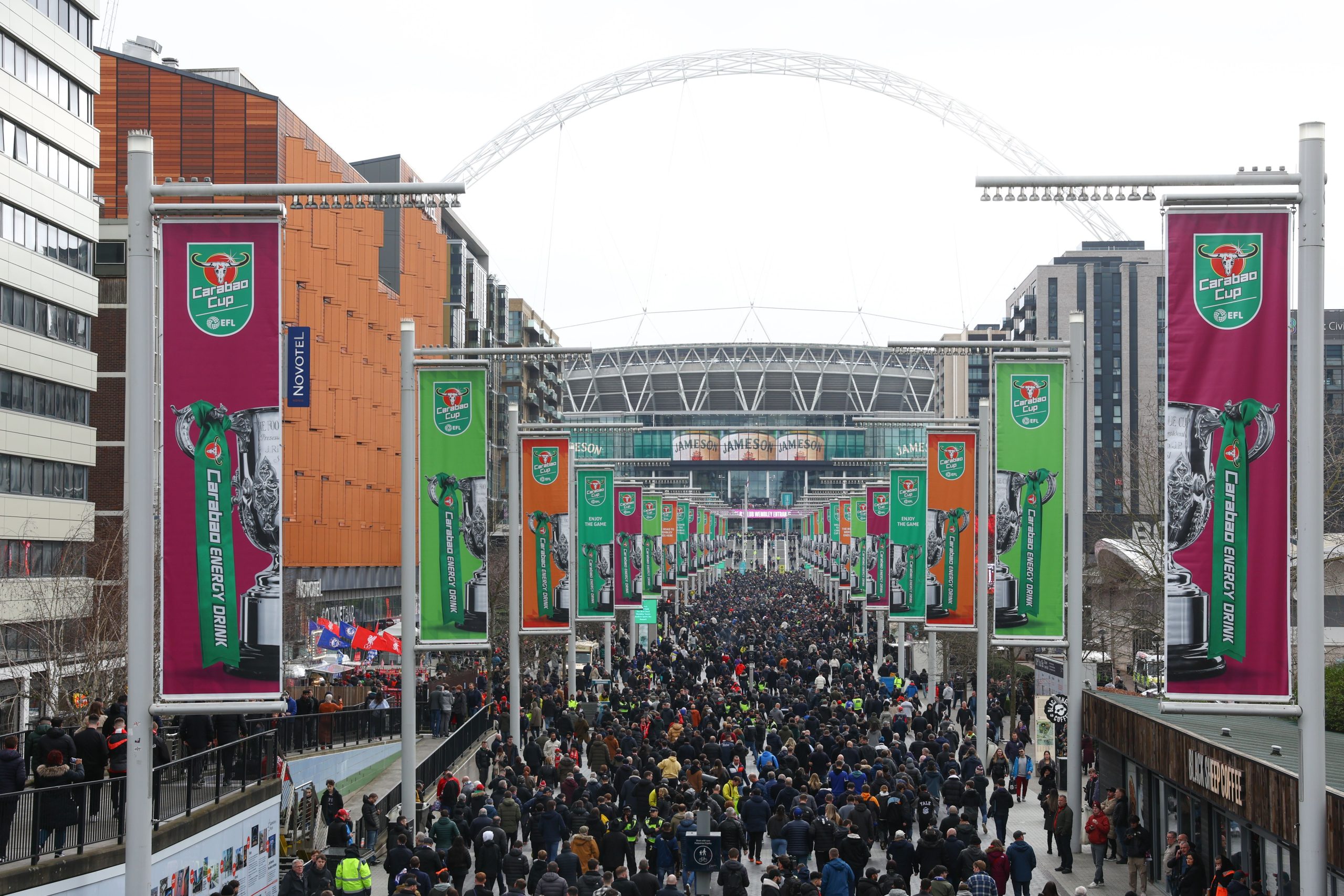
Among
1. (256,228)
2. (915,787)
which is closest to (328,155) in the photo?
(915,787)

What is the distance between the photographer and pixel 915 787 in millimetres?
26406

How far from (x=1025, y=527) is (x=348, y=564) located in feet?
190

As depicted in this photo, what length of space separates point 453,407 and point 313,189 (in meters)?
11.2

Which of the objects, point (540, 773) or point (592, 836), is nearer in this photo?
point (592, 836)

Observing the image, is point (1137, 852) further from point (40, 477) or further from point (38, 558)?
point (40, 477)

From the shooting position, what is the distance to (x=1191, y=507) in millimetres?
13195

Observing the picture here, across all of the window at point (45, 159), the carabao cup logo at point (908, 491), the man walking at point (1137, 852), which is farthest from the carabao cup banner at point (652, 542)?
the man walking at point (1137, 852)

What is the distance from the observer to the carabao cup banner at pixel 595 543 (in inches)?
1613

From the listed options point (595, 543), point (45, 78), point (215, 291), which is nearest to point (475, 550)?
point (215, 291)

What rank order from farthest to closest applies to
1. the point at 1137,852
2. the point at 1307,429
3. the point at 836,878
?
1. the point at 1137,852
2. the point at 836,878
3. the point at 1307,429

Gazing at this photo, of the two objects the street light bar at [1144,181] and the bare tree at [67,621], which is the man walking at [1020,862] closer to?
the street light bar at [1144,181]

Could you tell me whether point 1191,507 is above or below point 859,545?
above

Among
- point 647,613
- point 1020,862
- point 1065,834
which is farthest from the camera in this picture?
point 647,613

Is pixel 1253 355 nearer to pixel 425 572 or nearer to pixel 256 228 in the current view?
pixel 256 228
